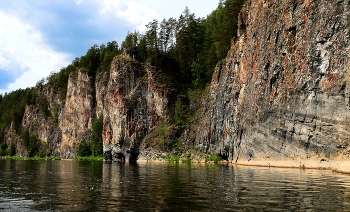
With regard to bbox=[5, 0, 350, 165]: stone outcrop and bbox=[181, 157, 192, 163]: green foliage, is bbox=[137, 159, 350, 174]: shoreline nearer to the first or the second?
bbox=[5, 0, 350, 165]: stone outcrop

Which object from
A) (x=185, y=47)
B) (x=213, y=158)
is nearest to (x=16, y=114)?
(x=185, y=47)

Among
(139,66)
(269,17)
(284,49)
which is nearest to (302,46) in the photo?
(284,49)

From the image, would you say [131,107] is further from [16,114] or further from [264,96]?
[16,114]

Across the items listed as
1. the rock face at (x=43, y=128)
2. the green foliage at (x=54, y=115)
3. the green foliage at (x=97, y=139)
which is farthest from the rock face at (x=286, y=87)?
the green foliage at (x=54, y=115)

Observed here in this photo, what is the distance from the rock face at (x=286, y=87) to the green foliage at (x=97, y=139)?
47533 mm

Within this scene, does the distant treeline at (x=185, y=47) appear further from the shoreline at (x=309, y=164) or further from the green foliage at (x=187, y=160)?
the shoreline at (x=309, y=164)

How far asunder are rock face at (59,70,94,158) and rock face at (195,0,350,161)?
2436 inches

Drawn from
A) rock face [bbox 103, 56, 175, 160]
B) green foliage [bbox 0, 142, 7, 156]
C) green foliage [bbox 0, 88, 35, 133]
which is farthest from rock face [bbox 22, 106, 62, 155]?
rock face [bbox 103, 56, 175, 160]

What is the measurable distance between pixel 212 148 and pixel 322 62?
28.7 meters

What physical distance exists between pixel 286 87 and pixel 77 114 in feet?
294

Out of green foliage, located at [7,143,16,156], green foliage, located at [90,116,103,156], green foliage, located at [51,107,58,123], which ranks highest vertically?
green foliage, located at [51,107,58,123]

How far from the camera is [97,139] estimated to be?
335ft

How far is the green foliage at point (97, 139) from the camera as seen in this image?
99688 mm

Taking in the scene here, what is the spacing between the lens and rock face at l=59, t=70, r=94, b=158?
11250 centimetres
